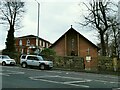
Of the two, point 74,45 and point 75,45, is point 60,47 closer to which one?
point 74,45

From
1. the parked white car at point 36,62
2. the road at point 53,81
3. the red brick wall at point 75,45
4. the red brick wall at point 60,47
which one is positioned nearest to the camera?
the road at point 53,81

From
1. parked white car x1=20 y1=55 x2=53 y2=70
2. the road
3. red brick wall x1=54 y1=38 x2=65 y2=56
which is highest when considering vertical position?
red brick wall x1=54 y1=38 x2=65 y2=56

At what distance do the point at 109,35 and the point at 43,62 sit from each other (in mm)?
27153

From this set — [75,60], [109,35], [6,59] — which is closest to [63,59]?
[75,60]

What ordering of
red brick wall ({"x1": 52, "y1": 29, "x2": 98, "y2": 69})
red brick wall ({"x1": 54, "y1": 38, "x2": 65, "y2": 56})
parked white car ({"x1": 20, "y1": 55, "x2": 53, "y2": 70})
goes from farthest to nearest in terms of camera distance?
red brick wall ({"x1": 54, "y1": 38, "x2": 65, "y2": 56})
red brick wall ({"x1": 52, "y1": 29, "x2": 98, "y2": 69})
parked white car ({"x1": 20, "y1": 55, "x2": 53, "y2": 70})

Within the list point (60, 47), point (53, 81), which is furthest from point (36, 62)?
point (60, 47)

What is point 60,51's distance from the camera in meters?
56.9

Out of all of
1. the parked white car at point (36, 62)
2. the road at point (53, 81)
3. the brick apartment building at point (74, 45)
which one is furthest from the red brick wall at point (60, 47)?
the road at point (53, 81)

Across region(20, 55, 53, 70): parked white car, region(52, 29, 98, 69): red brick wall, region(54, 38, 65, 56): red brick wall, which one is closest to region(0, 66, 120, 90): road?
region(20, 55, 53, 70): parked white car

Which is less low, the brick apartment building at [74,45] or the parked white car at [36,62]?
the brick apartment building at [74,45]

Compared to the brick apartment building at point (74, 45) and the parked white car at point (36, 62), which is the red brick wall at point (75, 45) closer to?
the brick apartment building at point (74, 45)

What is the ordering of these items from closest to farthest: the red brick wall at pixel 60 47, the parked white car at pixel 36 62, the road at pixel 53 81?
1. the road at pixel 53 81
2. the parked white car at pixel 36 62
3. the red brick wall at pixel 60 47

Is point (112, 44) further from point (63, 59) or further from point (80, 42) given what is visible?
point (63, 59)

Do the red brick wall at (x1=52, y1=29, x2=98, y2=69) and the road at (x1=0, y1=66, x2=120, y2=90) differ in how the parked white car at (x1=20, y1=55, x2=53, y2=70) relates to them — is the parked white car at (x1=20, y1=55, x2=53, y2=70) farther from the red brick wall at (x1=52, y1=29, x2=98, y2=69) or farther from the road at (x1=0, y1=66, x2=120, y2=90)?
the red brick wall at (x1=52, y1=29, x2=98, y2=69)
